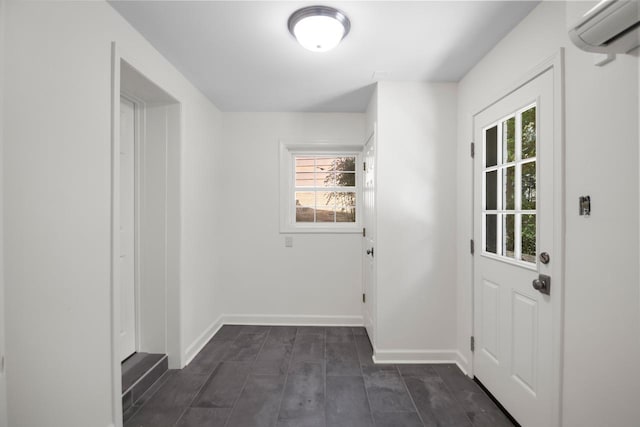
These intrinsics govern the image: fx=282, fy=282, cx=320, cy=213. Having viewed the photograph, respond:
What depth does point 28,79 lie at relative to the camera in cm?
112

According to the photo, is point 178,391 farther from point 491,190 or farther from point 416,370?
point 491,190

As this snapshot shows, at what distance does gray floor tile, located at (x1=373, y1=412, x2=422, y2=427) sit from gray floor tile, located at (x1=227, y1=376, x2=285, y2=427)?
654mm

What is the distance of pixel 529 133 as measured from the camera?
1640 mm

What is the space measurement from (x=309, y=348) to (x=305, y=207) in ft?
5.21

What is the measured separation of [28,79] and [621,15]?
6.85 ft

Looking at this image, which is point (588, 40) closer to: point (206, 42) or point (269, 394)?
point (206, 42)

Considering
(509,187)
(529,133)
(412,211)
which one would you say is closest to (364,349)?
(412,211)

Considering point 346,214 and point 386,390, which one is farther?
point 346,214

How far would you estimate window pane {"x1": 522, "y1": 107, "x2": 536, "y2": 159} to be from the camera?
1606 millimetres

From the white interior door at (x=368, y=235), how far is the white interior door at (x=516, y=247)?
92 cm

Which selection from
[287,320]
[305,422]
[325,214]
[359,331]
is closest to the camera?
[305,422]

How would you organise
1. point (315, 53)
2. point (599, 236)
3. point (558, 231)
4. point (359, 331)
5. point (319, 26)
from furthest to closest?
point (359, 331) → point (315, 53) → point (319, 26) → point (558, 231) → point (599, 236)

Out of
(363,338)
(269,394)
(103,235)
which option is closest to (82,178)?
(103,235)

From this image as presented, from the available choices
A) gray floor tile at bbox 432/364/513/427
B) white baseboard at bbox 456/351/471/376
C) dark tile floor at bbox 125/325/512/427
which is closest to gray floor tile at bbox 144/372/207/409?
dark tile floor at bbox 125/325/512/427
